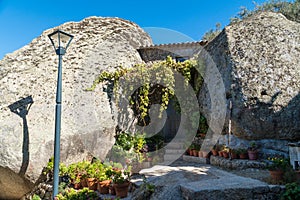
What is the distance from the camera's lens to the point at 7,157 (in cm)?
503

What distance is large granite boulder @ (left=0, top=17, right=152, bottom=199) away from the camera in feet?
17.1

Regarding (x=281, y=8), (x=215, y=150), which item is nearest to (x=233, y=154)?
(x=215, y=150)

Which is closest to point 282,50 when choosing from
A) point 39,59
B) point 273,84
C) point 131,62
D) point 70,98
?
point 273,84

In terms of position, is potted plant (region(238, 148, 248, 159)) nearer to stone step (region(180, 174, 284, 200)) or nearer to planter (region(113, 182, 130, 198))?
stone step (region(180, 174, 284, 200))

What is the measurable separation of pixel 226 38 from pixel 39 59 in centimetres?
563

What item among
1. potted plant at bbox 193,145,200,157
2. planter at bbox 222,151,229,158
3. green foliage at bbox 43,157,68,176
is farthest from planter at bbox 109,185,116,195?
potted plant at bbox 193,145,200,157

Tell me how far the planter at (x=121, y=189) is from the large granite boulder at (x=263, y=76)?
355 cm

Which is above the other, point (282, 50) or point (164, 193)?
point (282, 50)

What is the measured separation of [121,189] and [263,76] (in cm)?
481

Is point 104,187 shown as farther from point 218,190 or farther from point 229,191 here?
point 229,191

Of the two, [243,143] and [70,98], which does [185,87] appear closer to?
[243,143]

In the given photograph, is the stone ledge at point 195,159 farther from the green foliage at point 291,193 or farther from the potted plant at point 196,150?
the green foliage at point 291,193

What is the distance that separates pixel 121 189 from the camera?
14.7ft

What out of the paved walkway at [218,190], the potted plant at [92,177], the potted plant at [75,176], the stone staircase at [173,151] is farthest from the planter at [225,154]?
the potted plant at [75,176]
